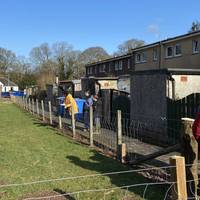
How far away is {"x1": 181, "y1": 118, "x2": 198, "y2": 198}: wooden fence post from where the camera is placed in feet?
20.4

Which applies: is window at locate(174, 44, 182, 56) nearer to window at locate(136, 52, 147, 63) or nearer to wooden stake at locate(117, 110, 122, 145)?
window at locate(136, 52, 147, 63)

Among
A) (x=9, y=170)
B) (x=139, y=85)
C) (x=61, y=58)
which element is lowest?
(x=9, y=170)

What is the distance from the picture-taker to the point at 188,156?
6.41m

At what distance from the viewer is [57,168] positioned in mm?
9602

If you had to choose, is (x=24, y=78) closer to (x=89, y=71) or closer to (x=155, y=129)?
(x=89, y=71)

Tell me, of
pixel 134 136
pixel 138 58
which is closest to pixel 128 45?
pixel 138 58

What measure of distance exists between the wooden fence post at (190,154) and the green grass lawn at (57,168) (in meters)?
0.86

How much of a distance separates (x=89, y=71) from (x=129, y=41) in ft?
50.9

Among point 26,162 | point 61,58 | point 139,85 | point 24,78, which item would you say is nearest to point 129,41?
point 61,58

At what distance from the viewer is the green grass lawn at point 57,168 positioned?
743 cm

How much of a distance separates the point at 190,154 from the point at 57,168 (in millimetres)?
4049

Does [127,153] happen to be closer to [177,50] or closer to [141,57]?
[177,50]

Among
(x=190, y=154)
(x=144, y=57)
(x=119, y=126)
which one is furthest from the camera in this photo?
(x=144, y=57)

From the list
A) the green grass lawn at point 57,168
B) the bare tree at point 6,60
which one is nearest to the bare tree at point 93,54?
the bare tree at point 6,60
